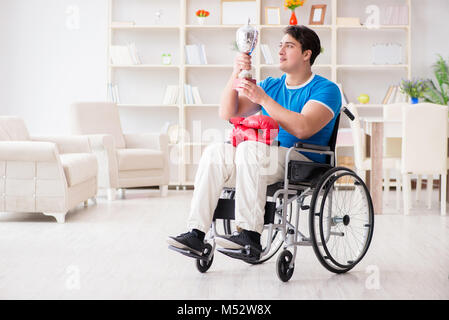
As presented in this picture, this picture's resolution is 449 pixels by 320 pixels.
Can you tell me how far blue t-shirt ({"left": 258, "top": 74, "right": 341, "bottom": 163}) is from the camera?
2469 mm

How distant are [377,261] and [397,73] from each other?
13.3 feet

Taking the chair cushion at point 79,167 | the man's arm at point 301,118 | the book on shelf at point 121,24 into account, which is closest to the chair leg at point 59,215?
the chair cushion at point 79,167

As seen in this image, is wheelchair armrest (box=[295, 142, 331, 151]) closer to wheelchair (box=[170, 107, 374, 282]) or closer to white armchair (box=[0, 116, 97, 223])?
wheelchair (box=[170, 107, 374, 282])

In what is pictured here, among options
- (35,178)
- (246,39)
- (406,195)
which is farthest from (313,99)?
(406,195)

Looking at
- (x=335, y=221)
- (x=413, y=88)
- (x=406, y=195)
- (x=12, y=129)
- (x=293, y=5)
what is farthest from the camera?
(x=293, y=5)

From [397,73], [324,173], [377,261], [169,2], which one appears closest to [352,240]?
[377,261]

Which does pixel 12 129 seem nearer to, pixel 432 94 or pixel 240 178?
pixel 240 178

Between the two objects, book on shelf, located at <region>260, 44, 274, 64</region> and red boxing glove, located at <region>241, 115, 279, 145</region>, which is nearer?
red boxing glove, located at <region>241, 115, 279, 145</region>

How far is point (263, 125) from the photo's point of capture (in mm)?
2326

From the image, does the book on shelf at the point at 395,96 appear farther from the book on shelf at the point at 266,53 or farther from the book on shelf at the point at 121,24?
the book on shelf at the point at 121,24

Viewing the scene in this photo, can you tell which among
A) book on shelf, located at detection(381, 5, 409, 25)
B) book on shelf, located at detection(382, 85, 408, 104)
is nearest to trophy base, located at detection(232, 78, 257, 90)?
book on shelf, located at detection(382, 85, 408, 104)

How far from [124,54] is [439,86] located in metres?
3.25

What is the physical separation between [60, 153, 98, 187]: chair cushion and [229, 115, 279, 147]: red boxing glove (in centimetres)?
187

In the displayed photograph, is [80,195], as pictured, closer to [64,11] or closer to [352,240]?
[352,240]
